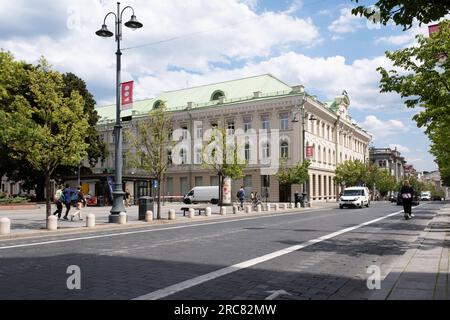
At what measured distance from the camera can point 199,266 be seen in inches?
331

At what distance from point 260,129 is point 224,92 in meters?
9.93

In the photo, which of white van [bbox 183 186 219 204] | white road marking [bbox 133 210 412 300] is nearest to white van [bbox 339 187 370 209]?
white van [bbox 183 186 219 204]

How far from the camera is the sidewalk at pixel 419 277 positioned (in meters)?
5.65

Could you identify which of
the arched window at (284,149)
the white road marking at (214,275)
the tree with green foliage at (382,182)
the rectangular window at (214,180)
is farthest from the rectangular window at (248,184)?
the white road marking at (214,275)

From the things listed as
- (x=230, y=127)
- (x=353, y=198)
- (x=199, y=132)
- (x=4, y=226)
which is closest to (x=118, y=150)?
(x=4, y=226)

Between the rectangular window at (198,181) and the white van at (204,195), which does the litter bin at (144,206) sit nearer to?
the white van at (204,195)

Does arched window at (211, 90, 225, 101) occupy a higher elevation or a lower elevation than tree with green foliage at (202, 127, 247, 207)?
higher

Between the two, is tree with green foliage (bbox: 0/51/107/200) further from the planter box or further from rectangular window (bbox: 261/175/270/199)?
rectangular window (bbox: 261/175/270/199)

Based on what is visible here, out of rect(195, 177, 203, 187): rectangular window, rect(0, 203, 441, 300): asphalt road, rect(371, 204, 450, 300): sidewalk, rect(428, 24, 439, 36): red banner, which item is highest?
rect(428, 24, 439, 36): red banner

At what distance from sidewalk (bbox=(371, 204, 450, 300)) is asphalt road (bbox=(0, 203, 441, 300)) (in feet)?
1.12

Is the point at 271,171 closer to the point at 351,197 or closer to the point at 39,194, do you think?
the point at 351,197

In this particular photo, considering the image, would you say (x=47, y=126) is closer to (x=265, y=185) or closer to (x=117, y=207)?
(x=117, y=207)

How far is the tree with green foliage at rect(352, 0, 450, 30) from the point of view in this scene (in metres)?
6.79
